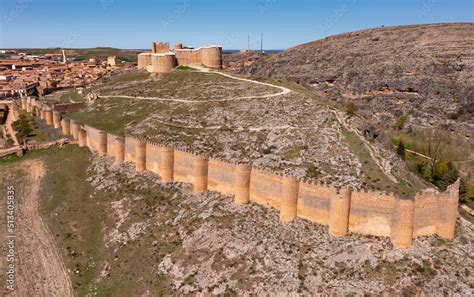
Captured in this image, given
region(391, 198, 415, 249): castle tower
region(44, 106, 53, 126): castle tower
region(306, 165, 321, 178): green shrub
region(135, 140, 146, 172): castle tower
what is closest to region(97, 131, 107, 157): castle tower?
region(135, 140, 146, 172): castle tower

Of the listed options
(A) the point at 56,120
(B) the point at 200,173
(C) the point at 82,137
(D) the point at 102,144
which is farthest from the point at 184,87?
(B) the point at 200,173

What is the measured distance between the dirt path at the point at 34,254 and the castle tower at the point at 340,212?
15.6 metres

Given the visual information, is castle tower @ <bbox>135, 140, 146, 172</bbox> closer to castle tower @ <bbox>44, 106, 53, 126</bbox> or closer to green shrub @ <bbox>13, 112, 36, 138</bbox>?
green shrub @ <bbox>13, 112, 36, 138</bbox>

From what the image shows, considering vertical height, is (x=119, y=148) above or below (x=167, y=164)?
above

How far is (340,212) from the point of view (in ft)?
76.0

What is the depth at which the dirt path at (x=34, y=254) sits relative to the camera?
81.0 ft

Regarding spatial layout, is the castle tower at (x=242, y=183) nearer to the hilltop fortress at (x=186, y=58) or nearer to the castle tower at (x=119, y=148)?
the castle tower at (x=119, y=148)

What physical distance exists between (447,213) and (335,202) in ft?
20.0

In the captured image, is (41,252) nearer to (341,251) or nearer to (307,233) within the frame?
(307,233)

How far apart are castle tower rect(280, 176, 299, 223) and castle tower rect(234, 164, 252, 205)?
2.86 metres

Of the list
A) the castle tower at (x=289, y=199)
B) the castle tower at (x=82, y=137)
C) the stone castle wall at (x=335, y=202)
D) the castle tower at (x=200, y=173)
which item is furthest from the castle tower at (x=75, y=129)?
the castle tower at (x=289, y=199)

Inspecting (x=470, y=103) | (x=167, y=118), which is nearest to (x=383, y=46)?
(x=470, y=103)

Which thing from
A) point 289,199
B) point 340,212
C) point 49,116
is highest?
point 49,116

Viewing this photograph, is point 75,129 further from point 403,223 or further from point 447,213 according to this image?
point 447,213
